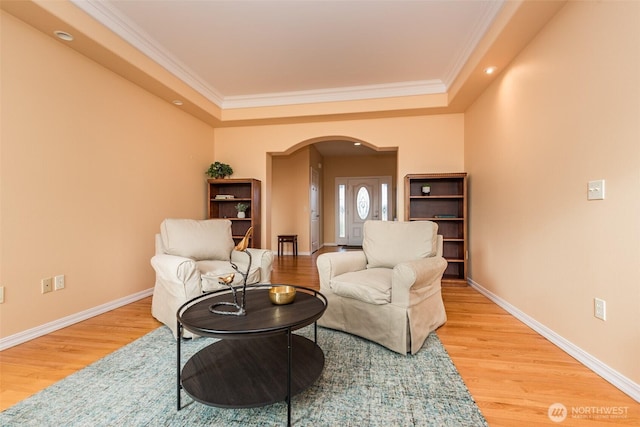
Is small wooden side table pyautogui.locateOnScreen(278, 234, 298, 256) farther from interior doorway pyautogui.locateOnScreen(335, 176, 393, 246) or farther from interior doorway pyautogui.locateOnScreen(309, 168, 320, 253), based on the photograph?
interior doorway pyautogui.locateOnScreen(335, 176, 393, 246)

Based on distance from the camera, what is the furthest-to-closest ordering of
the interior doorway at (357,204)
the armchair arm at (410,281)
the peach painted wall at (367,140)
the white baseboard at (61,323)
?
the interior doorway at (357,204) → the peach painted wall at (367,140) → the white baseboard at (61,323) → the armchair arm at (410,281)

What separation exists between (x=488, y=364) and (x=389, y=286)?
2.46ft

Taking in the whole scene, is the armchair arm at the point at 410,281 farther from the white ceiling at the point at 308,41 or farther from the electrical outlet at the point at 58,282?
the electrical outlet at the point at 58,282

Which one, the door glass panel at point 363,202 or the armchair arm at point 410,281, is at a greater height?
the door glass panel at point 363,202

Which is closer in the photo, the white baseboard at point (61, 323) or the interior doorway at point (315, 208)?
the white baseboard at point (61, 323)

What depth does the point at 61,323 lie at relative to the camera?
251 cm

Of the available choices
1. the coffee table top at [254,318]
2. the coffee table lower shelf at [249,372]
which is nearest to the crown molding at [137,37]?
the coffee table top at [254,318]

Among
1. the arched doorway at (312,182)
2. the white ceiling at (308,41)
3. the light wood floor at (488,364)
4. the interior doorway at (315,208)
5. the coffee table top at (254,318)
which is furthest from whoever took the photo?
the interior doorway at (315,208)

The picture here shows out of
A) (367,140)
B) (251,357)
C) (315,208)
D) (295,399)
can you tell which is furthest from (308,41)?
(315,208)

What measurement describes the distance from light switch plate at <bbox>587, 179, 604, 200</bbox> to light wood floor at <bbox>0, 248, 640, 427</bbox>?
3.43 feet

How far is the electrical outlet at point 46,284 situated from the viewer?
2385mm

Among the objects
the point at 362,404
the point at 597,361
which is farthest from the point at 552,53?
the point at 362,404

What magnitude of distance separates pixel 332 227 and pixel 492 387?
22.6 feet

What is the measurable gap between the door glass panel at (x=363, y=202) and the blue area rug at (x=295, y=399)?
21.4 ft
